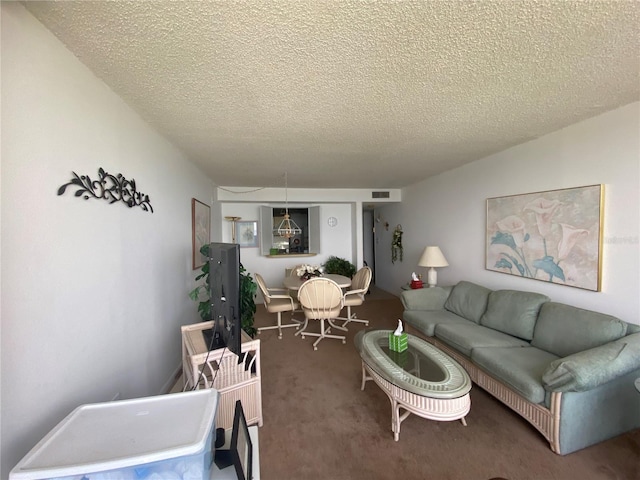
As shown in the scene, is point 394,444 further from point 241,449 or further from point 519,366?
point 241,449

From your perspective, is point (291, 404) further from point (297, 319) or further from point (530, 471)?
point (297, 319)

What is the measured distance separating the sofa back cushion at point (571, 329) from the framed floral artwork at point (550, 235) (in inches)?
11.7

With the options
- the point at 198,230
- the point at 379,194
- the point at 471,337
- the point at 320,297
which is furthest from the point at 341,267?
the point at 471,337

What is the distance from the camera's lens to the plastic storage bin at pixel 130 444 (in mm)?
721

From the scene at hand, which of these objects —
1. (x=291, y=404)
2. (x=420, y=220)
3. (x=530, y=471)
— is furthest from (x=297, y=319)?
(x=530, y=471)

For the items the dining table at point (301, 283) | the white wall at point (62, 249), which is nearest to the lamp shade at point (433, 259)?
the dining table at point (301, 283)

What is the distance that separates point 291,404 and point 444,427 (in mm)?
1179

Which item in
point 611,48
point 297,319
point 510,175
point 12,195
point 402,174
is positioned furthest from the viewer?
point 297,319

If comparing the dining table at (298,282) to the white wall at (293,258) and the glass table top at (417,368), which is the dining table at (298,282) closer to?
the white wall at (293,258)

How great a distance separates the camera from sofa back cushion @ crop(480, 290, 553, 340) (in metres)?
2.31

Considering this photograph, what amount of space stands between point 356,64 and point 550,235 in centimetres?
240

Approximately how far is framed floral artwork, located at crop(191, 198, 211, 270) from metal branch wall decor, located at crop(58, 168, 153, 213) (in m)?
1.11

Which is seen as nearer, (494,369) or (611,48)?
(611,48)

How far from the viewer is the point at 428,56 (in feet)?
4.24
